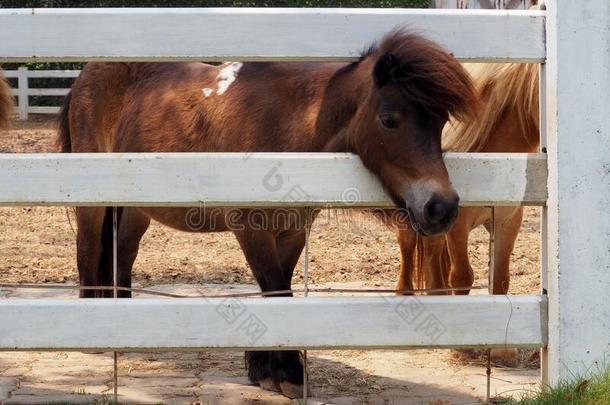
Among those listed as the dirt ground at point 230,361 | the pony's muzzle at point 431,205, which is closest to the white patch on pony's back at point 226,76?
the dirt ground at point 230,361

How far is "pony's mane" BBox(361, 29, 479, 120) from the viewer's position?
11.1 ft

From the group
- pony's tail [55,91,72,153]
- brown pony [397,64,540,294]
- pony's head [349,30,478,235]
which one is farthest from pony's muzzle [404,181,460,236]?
pony's tail [55,91,72,153]

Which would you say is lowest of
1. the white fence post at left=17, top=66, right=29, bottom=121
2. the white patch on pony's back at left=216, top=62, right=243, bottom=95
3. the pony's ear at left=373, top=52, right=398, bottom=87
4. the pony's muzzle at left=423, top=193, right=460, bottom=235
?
the pony's muzzle at left=423, top=193, right=460, bottom=235

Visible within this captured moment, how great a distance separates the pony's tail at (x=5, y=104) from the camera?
12.5 ft

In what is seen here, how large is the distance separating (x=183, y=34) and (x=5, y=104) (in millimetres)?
1005

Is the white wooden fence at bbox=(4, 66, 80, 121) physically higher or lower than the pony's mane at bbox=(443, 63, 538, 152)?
higher

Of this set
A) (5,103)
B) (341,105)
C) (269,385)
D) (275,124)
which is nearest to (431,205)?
(341,105)

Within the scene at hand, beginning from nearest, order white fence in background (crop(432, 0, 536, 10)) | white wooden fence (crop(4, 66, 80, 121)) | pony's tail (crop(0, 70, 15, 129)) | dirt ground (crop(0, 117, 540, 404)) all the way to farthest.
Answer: pony's tail (crop(0, 70, 15, 129)) → dirt ground (crop(0, 117, 540, 404)) → white fence in background (crop(432, 0, 536, 10)) → white wooden fence (crop(4, 66, 80, 121))

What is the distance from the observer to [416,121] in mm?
3514

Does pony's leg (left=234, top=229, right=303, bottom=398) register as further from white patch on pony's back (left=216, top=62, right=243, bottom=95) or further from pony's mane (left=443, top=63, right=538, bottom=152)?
pony's mane (left=443, top=63, right=538, bottom=152)

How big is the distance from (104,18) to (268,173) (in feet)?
2.64

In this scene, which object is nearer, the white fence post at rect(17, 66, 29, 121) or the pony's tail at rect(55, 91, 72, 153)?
the pony's tail at rect(55, 91, 72, 153)

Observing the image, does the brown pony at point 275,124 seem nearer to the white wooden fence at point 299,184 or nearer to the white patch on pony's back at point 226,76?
the white patch on pony's back at point 226,76

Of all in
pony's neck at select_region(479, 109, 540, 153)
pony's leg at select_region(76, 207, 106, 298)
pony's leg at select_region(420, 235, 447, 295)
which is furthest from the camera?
pony's leg at select_region(76, 207, 106, 298)
